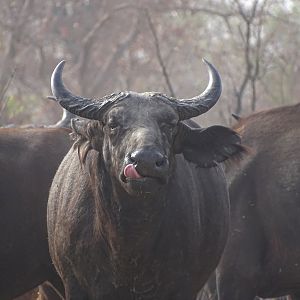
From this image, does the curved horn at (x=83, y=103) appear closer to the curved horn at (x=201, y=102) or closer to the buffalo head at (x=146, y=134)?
the buffalo head at (x=146, y=134)

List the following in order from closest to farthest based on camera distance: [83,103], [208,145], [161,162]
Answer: [161,162]
[83,103]
[208,145]

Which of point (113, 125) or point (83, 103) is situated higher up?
point (83, 103)

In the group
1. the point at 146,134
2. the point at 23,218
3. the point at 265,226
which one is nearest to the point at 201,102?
the point at 146,134

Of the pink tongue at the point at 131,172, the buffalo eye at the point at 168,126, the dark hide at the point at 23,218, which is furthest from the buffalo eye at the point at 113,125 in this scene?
the dark hide at the point at 23,218

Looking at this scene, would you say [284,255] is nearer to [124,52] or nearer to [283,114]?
[283,114]

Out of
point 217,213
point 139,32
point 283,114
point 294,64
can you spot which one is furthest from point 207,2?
point 217,213

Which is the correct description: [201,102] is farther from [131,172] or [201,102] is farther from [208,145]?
[131,172]

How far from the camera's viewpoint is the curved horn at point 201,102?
648 cm

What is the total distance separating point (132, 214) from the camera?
6.30 m

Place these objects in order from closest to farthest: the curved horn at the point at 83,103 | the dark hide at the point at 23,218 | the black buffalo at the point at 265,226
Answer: the curved horn at the point at 83,103 < the dark hide at the point at 23,218 < the black buffalo at the point at 265,226

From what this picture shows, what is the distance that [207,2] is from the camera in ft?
93.0

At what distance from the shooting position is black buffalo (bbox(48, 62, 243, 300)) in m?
6.22

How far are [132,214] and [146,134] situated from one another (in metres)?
0.66

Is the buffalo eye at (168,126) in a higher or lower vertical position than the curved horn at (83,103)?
lower
